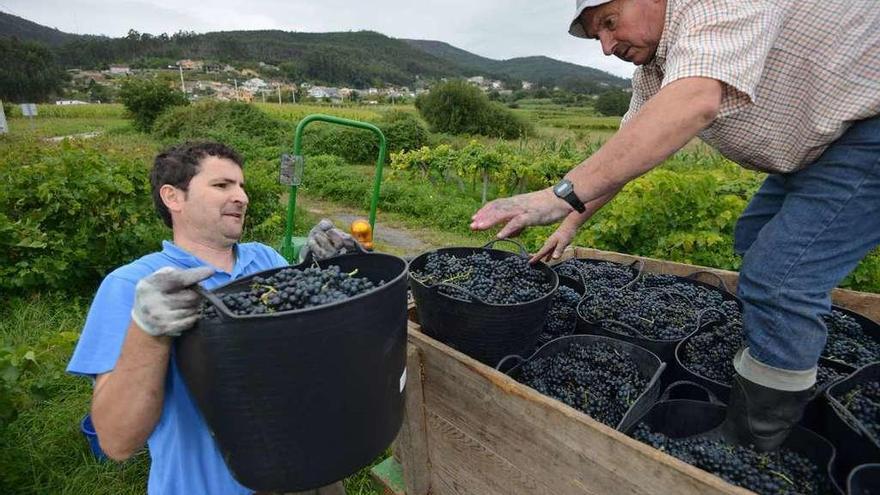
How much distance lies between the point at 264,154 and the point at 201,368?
17.0 metres

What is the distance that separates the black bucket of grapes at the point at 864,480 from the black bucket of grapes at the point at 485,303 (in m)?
0.92

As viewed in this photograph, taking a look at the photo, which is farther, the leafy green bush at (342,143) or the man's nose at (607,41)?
the leafy green bush at (342,143)

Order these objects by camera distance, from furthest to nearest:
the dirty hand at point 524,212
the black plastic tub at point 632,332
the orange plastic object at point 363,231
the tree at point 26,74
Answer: the tree at point 26,74
the orange plastic object at point 363,231
the black plastic tub at point 632,332
the dirty hand at point 524,212

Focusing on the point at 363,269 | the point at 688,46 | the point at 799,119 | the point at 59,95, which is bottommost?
Answer: the point at 59,95

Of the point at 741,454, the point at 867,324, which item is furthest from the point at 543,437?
the point at 867,324

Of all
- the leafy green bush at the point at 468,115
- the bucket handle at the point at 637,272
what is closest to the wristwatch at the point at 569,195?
the bucket handle at the point at 637,272

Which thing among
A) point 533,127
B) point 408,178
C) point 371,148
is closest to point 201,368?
point 408,178

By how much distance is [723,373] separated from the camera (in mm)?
1829

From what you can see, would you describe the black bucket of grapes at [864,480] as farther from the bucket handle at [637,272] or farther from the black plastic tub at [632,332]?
the bucket handle at [637,272]

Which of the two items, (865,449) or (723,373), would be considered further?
(723,373)

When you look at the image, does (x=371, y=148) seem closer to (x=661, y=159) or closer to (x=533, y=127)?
(x=533, y=127)

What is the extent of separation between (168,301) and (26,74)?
7895 cm

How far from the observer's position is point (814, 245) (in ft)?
4.72

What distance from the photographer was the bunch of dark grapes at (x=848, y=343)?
177cm
